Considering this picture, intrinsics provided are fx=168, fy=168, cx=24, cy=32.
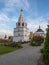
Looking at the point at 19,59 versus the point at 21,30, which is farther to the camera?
the point at 21,30

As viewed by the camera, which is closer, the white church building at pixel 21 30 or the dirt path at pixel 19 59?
the dirt path at pixel 19 59

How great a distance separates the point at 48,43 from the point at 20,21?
7560 cm

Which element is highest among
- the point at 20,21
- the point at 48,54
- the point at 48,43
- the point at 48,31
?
the point at 20,21

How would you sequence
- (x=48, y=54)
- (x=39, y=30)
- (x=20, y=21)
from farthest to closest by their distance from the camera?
(x=39, y=30)
(x=20, y=21)
(x=48, y=54)

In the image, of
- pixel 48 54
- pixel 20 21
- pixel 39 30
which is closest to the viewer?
pixel 48 54

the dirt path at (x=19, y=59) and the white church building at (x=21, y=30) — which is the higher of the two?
the white church building at (x=21, y=30)

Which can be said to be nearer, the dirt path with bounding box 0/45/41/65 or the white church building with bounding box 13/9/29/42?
the dirt path with bounding box 0/45/41/65

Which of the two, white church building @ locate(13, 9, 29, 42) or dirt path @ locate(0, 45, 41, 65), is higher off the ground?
white church building @ locate(13, 9, 29, 42)

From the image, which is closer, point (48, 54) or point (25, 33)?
point (48, 54)

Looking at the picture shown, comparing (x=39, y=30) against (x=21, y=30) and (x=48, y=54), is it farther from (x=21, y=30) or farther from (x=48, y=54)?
(x=48, y=54)

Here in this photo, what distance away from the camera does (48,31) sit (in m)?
11.5

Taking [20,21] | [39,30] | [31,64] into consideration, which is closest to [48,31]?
[31,64]

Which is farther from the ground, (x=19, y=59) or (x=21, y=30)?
(x=21, y=30)

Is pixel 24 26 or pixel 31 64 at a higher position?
pixel 24 26
